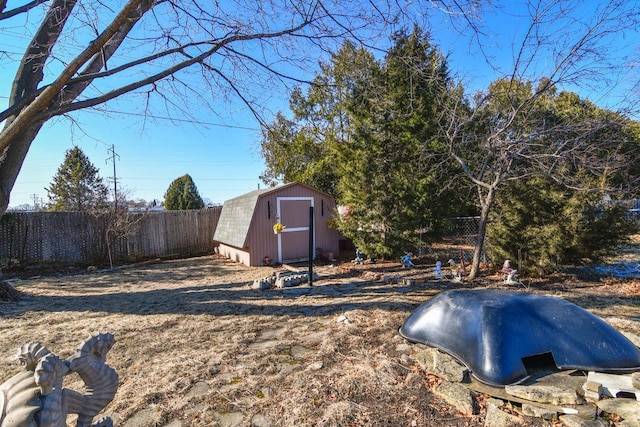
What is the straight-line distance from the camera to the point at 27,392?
1.13 m

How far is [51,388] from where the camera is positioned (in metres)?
1.17

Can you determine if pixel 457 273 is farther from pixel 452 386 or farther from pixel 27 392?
pixel 27 392

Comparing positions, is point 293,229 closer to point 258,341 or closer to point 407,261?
point 407,261

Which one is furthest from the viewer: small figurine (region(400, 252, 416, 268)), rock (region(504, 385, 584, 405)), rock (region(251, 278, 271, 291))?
small figurine (region(400, 252, 416, 268))

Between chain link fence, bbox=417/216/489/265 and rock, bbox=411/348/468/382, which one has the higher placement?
chain link fence, bbox=417/216/489/265

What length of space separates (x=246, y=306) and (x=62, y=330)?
91.1 inches

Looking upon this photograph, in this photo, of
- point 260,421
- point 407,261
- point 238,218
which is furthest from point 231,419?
point 238,218

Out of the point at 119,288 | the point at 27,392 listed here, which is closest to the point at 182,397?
the point at 27,392

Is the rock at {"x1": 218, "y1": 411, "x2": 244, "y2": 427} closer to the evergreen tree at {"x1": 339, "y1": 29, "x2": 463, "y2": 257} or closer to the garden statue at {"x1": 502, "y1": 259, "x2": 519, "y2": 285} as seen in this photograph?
the garden statue at {"x1": 502, "y1": 259, "x2": 519, "y2": 285}

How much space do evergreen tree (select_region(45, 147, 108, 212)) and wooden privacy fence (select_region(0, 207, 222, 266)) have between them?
36.5 feet

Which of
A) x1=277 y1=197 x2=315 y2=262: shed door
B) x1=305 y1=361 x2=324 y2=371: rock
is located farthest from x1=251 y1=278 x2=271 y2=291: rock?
x1=305 y1=361 x2=324 y2=371: rock

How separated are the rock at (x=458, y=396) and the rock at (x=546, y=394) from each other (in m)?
0.30

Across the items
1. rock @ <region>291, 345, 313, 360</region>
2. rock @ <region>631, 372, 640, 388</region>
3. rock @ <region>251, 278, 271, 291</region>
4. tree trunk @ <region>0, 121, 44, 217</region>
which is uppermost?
tree trunk @ <region>0, 121, 44, 217</region>

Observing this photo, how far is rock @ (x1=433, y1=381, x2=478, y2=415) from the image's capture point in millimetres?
2244
